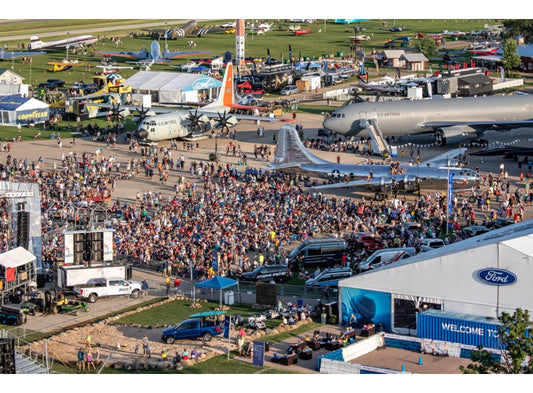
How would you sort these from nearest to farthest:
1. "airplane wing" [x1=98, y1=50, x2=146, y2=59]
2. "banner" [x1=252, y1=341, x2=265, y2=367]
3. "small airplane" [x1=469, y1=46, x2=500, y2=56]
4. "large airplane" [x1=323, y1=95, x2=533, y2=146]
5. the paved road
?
"banner" [x1=252, y1=341, x2=265, y2=367] < "large airplane" [x1=323, y1=95, x2=533, y2=146] < "small airplane" [x1=469, y1=46, x2=500, y2=56] < "airplane wing" [x1=98, y1=50, x2=146, y2=59] < the paved road

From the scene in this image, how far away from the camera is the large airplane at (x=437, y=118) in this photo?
253 ft

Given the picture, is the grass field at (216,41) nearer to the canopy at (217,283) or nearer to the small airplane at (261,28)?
the small airplane at (261,28)

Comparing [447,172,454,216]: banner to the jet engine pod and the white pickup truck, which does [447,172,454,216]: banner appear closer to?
the jet engine pod

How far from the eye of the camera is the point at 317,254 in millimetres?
50625

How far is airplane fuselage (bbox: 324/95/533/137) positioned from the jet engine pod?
133cm

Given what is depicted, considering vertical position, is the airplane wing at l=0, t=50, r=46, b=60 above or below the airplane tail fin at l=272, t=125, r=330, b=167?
above

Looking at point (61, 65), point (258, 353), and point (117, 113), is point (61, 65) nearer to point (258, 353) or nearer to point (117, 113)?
point (117, 113)

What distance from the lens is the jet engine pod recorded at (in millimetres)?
76438

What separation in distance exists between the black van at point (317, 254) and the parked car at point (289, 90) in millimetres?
58954

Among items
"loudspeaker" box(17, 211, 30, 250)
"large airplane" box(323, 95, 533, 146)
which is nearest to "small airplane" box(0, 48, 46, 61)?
"large airplane" box(323, 95, 533, 146)

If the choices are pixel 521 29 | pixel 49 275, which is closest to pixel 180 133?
pixel 49 275

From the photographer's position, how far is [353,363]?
36938mm

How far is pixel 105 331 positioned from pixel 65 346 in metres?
2.24
